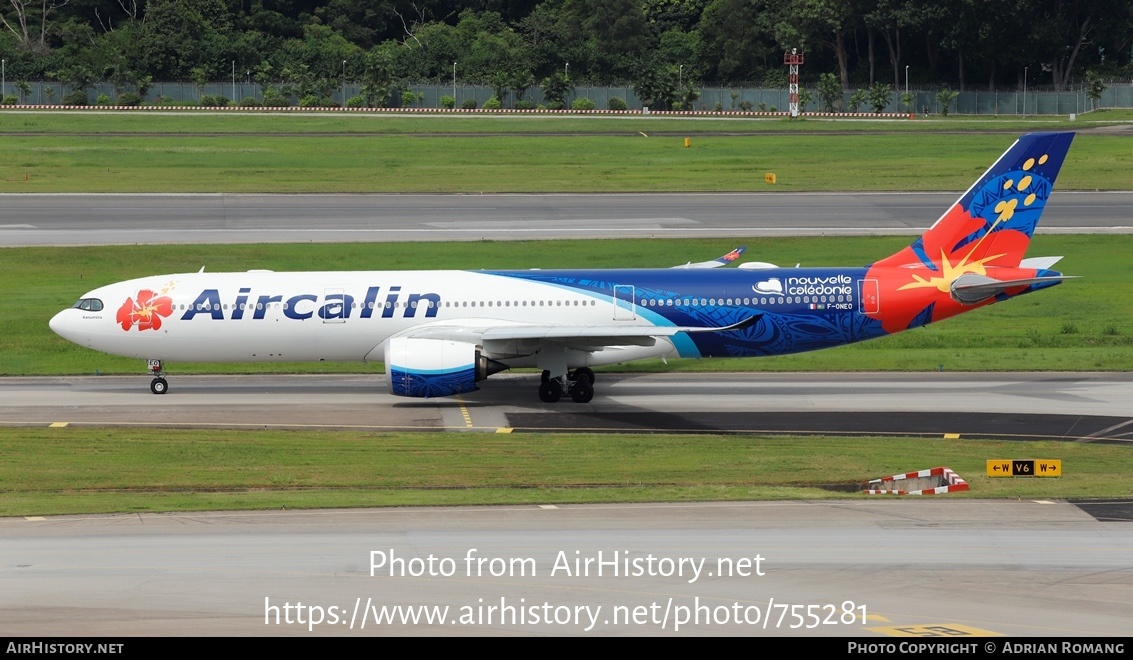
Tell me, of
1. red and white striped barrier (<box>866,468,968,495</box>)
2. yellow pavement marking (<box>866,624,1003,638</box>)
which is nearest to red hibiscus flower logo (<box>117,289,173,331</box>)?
red and white striped barrier (<box>866,468,968,495</box>)

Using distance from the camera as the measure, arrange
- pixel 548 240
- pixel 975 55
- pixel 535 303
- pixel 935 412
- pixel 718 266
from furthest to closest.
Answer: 1. pixel 975 55
2. pixel 548 240
3. pixel 718 266
4. pixel 535 303
5. pixel 935 412

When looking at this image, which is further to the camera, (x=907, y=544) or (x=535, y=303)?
(x=535, y=303)

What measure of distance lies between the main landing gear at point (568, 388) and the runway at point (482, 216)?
26607 mm

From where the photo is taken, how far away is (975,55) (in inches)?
5743

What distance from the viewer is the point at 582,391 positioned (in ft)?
138

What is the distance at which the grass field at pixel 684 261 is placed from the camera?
47781mm

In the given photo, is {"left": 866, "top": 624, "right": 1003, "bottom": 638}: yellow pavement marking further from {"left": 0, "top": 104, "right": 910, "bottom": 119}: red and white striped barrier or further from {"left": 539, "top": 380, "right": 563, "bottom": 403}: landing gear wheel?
{"left": 0, "top": 104, "right": 910, "bottom": 119}: red and white striped barrier

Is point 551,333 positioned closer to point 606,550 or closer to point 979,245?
point 979,245

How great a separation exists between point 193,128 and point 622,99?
51.5 meters

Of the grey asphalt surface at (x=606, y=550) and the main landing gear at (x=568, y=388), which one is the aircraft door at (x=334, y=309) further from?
the main landing gear at (x=568, y=388)

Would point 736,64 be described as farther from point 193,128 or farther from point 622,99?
point 193,128

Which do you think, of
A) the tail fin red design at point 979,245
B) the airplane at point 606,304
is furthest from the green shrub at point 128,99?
the tail fin red design at point 979,245

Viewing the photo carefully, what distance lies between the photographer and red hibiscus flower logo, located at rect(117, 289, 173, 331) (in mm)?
42594
